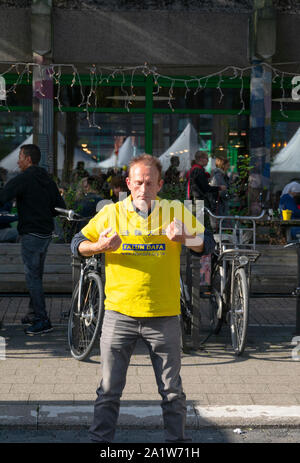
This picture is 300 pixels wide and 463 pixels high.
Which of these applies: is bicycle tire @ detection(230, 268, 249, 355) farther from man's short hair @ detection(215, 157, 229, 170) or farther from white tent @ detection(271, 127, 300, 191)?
white tent @ detection(271, 127, 300, 191)

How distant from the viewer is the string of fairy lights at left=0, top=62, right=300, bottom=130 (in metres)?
15.7

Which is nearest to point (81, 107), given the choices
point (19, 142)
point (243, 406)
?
point (19, 142)

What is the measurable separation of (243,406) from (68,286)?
351 centimetres

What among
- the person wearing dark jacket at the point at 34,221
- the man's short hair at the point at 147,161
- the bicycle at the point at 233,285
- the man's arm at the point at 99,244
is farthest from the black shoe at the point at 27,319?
the man's short hair at the point at 147,161

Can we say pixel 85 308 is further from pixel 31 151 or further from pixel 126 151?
pixel 126 151

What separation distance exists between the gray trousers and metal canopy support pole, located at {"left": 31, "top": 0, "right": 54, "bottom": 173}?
11448 millimetres

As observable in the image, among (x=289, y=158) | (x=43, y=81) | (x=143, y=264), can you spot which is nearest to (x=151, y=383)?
(x=143, y=264)

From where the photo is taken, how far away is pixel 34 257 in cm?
783

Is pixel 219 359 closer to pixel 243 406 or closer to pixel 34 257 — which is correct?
pixel 243 406

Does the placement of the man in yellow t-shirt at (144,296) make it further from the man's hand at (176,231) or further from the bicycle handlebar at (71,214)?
the bicycle handlebar at (71,214)

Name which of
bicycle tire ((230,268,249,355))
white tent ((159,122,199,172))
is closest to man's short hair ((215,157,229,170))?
white tent ((159,122,199,172))

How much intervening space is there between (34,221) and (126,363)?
12.0ft

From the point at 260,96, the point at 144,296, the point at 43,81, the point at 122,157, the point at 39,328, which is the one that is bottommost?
the point at 39,328

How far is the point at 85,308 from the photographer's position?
702 cm
